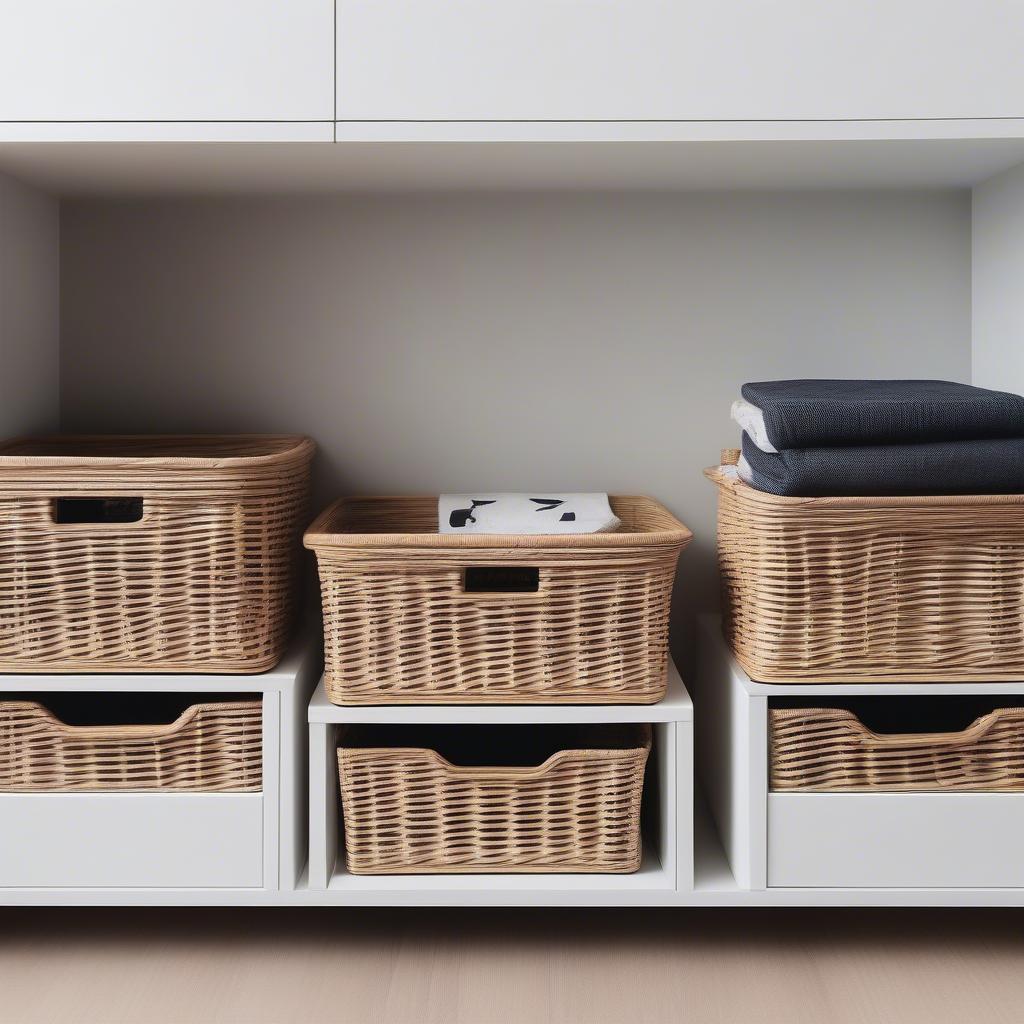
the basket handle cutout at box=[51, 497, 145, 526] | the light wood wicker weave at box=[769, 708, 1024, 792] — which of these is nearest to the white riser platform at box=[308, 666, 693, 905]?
the light wood wicker weave at box=[769, 708, 1024, 792]

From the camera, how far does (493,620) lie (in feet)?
3.65

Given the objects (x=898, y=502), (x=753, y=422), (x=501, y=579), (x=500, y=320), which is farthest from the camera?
(x=500, y=320)

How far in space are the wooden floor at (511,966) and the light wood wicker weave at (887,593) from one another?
1.06 feet

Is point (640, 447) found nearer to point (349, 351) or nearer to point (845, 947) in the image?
point (349, 351)

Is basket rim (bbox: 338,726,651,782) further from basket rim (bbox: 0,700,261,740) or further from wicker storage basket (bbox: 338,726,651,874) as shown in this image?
basket rim (bbox: 0,700,261,740)

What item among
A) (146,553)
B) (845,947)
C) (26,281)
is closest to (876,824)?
(845,947)

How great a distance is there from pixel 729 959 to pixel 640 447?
2.21ft

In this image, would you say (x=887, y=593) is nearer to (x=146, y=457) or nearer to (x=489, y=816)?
(x=489, y=816)

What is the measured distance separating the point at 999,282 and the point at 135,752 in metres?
1.23

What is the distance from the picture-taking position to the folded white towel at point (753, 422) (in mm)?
1131

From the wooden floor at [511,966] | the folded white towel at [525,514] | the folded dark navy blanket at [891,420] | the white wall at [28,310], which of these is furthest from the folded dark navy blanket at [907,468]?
the white wall at [28,310]

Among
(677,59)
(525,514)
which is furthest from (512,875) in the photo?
(677,59)

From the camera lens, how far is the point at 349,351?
1.45 m

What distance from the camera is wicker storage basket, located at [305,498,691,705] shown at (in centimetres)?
110
